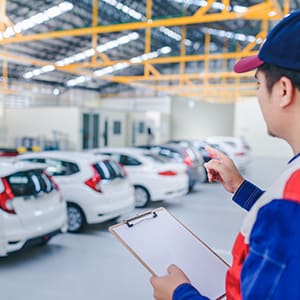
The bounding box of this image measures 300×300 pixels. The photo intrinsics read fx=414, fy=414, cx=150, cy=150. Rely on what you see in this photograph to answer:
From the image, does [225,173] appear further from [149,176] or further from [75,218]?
[149,176]

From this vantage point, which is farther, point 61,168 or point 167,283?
point 61,168

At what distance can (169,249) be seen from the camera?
1.51 meters

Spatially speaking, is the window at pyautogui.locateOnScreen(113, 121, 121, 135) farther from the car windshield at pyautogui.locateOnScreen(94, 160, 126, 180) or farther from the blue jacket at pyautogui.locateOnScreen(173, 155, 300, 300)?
the blue jacket at pyautogui.locateOnScreen(173, 155, 300, 300)

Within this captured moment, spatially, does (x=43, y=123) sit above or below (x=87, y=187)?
above

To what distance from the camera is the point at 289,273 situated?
2.69 feet

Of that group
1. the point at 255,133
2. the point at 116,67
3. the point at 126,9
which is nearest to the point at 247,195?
the point at 126,9

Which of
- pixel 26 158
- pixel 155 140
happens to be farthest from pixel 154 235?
pixel 155 140

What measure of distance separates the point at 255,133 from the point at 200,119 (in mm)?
6340

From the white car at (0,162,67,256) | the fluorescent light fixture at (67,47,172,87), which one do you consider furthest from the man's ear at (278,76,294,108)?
the fluorescent light fixture at (67,47,172,87)

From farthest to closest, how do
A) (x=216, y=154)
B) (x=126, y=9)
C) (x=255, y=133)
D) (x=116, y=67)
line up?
1. (x=116, y=67)
2. (x=255, y=133)
3. (x=126, y=9)
4. (x=216, y=154)

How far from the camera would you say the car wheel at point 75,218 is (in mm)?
6832

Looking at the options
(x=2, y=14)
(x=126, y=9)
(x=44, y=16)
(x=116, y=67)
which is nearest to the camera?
(x=2, y=14)

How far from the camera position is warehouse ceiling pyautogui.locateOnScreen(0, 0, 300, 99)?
8961 mm

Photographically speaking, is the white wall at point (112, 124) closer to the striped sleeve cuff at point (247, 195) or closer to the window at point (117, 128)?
the window at point (117, 128)
